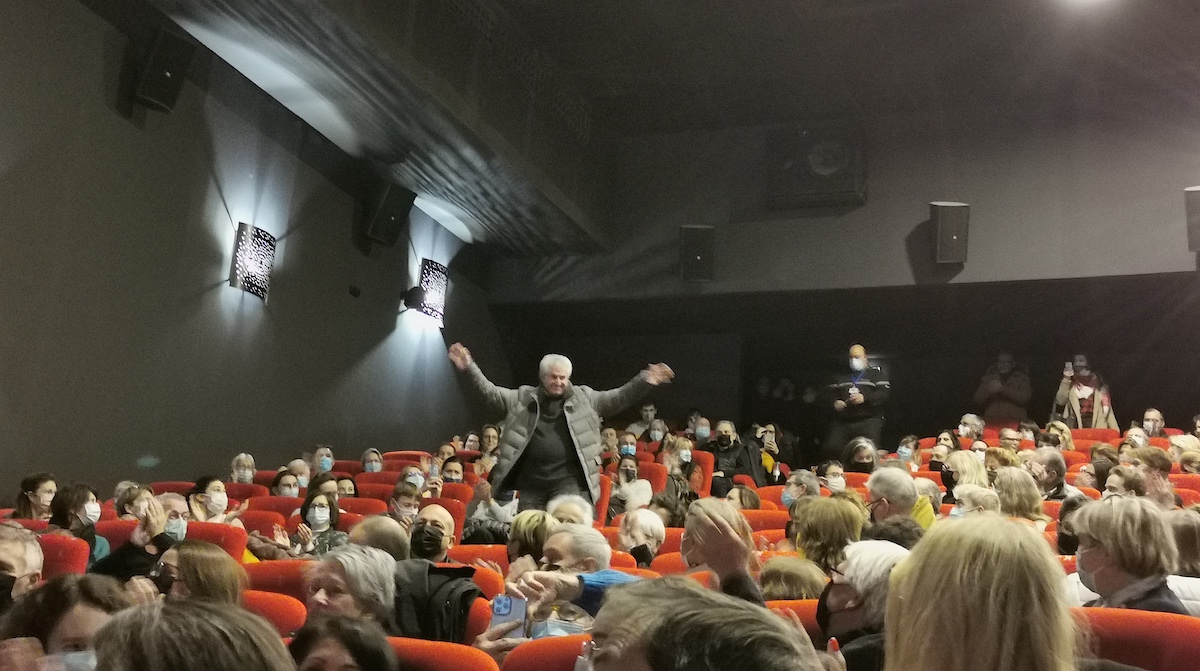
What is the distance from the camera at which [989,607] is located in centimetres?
137

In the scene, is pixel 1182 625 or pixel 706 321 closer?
pixel 1182 625

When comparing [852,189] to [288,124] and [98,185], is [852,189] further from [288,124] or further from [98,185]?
[98,185]

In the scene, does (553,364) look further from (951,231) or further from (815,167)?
(815,167)

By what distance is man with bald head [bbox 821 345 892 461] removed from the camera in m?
9.59

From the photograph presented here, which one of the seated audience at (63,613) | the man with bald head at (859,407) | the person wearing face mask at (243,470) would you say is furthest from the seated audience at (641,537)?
the man with bald head at (859,407)

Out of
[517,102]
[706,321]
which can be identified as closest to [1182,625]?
[517,102]

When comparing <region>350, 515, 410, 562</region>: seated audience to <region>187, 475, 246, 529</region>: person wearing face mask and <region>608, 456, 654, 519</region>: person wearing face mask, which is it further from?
<region>608, 456, 654, 519</region>: person wearing face mask

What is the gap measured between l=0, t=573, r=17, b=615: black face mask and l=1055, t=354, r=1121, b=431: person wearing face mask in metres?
10.9

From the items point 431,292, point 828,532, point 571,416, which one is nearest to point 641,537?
point 828,532

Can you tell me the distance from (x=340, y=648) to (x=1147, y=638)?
1703 mm

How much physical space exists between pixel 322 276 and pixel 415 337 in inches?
74.4

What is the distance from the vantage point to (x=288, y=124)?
31.3ft

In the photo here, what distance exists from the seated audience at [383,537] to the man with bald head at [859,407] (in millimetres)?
6759

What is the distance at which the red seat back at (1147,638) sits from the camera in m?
2.12
